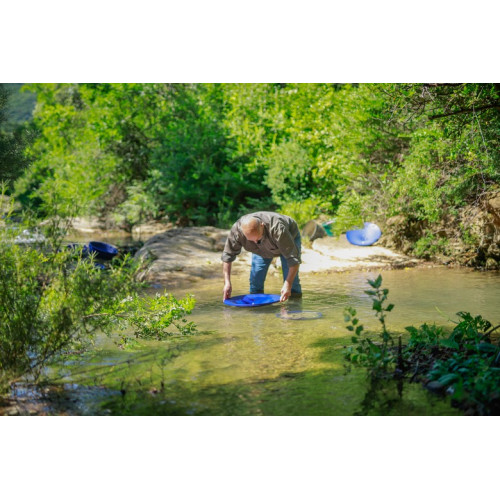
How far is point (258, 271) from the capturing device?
841 centimetres

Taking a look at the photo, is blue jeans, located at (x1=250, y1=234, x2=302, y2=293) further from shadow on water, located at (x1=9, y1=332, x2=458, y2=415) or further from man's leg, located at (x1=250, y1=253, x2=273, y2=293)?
shadow on water, located at (x1=9, y1=332, x2=458, y2=415)

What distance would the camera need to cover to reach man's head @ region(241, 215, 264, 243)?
23.4ft

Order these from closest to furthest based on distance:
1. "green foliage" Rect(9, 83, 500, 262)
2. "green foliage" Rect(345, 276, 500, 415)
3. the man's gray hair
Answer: "green foliage" Rect(345, 276, 500, 415) < the man's gray hair < "green foliage" Rect(9, 83, 500, 262)

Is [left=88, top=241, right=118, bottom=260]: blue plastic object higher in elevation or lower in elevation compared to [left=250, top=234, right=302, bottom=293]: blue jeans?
lower

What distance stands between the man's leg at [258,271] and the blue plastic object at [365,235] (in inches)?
202

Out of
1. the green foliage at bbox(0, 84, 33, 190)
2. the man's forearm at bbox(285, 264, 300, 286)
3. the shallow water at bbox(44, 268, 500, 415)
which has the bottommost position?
the shallow water at bbox(44, 268, 500, 415)

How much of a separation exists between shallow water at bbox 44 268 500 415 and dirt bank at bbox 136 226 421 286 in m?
2.30

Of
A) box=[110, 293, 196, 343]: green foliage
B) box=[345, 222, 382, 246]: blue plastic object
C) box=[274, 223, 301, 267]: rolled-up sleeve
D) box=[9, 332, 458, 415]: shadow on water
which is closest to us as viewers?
box=[9, 332, 458, 415]: shadow on water

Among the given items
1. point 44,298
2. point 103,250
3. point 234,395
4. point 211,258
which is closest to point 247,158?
point 211,258

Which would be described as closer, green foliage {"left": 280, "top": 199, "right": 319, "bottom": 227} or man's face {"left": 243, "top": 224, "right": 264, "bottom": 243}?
man's face {"left": 243, "top": 224, "right": 264, "bottom": 243}

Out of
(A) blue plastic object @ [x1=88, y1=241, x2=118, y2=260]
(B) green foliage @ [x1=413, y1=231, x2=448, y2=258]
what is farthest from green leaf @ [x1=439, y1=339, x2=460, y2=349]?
(A) blue plastic object @ [x1=88, y1=241, x2=118, y2=260]

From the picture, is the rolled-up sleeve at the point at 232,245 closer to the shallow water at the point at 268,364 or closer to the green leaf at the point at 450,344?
the shallow water at the point at 268,364

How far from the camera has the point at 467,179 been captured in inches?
387

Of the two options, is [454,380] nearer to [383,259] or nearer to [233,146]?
[383,259]
